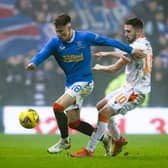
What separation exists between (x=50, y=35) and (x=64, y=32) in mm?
11417

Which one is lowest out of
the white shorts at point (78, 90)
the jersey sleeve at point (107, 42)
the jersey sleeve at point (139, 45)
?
the white shorts at point (78, 90)

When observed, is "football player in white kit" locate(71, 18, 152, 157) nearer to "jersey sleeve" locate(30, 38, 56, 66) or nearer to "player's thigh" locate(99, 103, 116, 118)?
"player's thigh" locate(99, 103, 116, 118)

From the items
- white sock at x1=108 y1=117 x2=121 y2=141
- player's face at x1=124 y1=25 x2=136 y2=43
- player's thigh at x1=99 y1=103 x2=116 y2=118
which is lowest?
white sock at x1=108 y1=117 x2=121 y2=141

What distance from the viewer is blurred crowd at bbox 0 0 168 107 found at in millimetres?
21791

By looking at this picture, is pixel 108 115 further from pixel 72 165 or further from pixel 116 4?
pixel 116 4

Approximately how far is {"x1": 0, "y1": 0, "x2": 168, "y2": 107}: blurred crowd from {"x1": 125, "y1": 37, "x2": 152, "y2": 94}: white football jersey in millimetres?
Answer: 10646

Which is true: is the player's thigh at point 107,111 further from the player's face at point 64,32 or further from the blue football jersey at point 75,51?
the player's face at point 64,32

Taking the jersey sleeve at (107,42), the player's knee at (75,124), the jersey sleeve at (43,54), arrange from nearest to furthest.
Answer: the jersey sleeve at (107,42)
the jersey sleeve at (43,54)
the player's knee at (75,124)

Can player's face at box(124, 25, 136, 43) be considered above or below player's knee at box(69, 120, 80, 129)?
above

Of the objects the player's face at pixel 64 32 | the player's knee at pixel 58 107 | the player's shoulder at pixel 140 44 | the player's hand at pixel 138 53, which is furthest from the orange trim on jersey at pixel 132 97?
the player's face at pixel 64 32

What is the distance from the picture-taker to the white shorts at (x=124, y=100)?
10750 millimetres

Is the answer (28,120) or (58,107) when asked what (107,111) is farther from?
(28,120)

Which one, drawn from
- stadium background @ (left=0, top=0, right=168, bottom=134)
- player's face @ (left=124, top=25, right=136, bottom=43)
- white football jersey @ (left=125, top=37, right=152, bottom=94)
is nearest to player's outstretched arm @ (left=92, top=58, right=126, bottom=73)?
white football jersey @ (left=125, top=37, right=152, bottom=94)

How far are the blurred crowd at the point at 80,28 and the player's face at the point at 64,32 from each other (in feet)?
35.3
